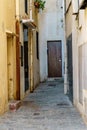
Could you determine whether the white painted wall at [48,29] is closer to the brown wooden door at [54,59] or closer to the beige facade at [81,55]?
the brown wooden door at [54,59]

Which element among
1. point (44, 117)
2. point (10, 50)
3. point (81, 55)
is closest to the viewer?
point (44, 117)

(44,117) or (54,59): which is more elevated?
(54,59)

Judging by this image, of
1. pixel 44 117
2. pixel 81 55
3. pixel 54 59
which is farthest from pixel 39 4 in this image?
pixel 44 117

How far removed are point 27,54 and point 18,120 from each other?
773cm

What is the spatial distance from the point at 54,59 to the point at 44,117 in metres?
12.8

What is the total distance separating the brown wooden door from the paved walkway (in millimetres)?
8242

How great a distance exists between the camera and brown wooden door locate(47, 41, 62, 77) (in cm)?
2269

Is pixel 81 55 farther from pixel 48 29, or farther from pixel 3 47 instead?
pixel 48 29

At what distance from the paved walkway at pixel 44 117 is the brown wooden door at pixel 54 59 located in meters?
8.24

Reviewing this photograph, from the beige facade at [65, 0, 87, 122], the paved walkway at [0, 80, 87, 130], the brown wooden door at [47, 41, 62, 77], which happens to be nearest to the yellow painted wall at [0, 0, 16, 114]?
the paved walkway at [0, 80, 87, 130]

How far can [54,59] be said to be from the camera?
22.8m

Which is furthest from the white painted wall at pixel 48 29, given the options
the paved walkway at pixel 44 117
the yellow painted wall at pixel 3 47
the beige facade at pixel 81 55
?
the beige facade at pixel 81 55

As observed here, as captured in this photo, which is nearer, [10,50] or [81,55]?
[81,55]

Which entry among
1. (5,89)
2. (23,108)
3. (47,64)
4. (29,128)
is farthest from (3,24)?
(47,64)
